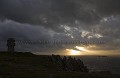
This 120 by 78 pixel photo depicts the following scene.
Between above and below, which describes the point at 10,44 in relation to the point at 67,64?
above

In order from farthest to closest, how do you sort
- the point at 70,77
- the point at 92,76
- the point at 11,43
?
the point at 11,43 < the point at 92,76 < the point at 70,77

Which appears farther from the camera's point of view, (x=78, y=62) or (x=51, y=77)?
(x=78, y=62)

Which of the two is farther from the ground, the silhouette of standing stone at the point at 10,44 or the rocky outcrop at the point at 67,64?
the silhouette of standing stone at the point at 10,44

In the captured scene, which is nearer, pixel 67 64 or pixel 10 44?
pixel 67 64

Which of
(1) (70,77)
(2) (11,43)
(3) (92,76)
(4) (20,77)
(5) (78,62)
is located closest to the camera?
(4) (20,77)

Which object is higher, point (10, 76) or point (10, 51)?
point (10, 51)

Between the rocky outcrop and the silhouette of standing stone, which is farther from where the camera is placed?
the silhouette of standing stone

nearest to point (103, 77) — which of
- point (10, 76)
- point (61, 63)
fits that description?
point (10, 76)

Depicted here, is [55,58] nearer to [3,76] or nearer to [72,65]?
[72,65]

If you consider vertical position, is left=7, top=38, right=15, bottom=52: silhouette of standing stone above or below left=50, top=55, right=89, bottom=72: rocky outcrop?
above

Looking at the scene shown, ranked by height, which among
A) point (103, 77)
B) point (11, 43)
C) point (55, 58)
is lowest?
point (103, 77)

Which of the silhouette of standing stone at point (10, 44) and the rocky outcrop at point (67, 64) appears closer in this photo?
the rocky outcrop at point (67, 64)

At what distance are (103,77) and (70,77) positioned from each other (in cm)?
940

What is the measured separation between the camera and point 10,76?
4788cm
